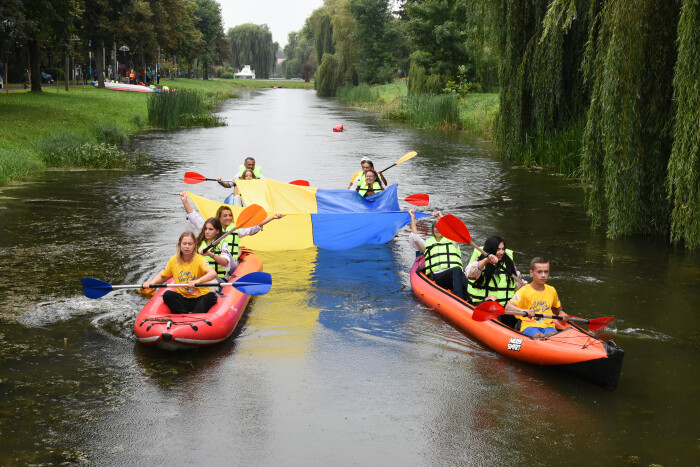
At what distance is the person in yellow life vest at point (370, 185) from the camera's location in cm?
1268

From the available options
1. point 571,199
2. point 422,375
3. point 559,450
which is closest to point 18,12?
point 571,199

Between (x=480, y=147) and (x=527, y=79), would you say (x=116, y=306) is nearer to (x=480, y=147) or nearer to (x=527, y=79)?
(x=527, y=79)

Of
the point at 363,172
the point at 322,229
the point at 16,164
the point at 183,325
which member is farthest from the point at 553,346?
the point at 16,164

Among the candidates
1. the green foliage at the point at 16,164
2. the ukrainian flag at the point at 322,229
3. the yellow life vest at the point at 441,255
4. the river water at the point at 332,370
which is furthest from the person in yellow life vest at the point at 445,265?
the green foliage at the point at 16,164

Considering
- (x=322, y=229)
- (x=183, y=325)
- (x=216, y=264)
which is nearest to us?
(x=183, y=325)

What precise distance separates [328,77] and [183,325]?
187 feet

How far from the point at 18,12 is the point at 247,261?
16076 millimetres

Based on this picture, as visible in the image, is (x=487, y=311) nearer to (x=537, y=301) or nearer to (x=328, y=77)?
(x=537, y=301)

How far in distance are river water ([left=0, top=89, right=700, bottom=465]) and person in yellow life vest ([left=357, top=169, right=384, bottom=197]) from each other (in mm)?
1193

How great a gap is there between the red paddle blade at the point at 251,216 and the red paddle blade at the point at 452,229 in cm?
216

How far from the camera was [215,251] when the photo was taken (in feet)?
28.5

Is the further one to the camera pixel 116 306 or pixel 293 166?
pixel 293 166

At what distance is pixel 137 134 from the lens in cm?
2777

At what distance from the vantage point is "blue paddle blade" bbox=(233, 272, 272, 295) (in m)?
7.56
